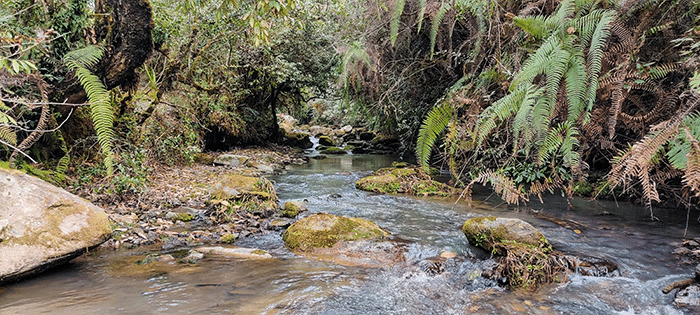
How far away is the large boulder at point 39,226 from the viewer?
9.39 ft

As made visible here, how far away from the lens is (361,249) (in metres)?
4.02

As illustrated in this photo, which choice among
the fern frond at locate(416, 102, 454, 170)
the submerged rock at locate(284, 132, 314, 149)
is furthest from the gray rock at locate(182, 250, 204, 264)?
the submerged rock at locate(284, 132, 314, 149)

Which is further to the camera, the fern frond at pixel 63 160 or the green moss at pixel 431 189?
the green moss at pixel 431 189

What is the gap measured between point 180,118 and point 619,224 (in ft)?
28.8

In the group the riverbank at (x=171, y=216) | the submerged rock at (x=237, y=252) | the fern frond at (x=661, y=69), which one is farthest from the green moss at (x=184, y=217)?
the fern frond at (x=661, y=69)

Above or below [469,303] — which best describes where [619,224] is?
above

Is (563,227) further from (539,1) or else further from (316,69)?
(316,69)

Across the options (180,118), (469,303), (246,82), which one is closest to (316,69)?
(246,82)

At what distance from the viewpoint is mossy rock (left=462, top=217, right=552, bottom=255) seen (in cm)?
363

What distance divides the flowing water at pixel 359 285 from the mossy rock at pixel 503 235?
149 mm

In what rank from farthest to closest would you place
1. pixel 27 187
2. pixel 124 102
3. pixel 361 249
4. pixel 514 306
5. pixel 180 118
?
pixel 180 118 → pixel 124 102 → pixel 361 249 → pixel 27 187 → pixel 514 306

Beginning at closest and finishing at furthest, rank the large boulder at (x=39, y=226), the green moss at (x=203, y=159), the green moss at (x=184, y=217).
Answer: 1. the large boulder at (x=39, y=226)
2. the green moss at (x=184, y=217)
3. the green moss at (x=203, y=159)

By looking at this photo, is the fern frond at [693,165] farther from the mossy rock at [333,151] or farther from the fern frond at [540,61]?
the mossy rock at [333,151]

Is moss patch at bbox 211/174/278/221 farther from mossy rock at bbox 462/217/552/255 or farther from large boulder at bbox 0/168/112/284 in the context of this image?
mossy rock at bbox 462/217/552/255
